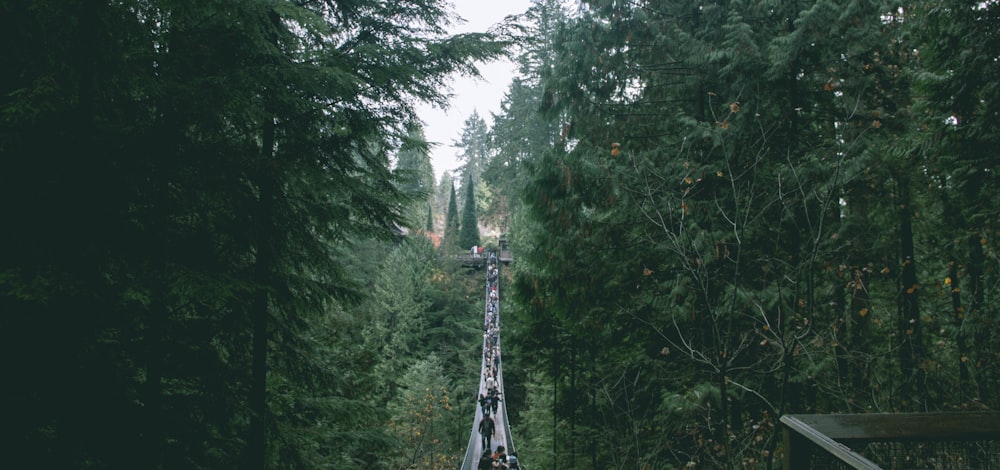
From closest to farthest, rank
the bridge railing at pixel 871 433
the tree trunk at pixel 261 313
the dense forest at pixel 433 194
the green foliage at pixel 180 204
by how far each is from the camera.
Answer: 1. the bridge railing at pixel 871 433
2. the green foliage at pixel 180 204
3. the dense forest at pixel 433 194
4. the tree trunk at pixel 261 313

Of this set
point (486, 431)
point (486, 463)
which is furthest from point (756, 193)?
point (486, 431)

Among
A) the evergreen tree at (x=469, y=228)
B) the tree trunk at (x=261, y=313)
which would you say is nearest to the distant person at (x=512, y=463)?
the tree trunk at (x=261, y=313)

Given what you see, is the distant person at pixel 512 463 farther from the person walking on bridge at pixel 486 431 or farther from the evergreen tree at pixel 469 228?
the evergreen tree at pixel 469 228

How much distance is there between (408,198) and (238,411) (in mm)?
2634

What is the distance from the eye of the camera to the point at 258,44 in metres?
3.95

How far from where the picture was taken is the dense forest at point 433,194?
2832 mm

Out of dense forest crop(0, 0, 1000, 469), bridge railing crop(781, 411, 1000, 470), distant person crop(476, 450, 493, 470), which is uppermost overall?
dense forest crop(0, 0, 1000, 469)

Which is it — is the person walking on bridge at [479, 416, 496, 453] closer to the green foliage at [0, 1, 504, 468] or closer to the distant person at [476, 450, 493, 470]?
the distant person at [476, 450, 493, 470]

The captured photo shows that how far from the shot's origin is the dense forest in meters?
2.83

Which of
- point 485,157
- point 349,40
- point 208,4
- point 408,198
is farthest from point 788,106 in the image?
point 485,157

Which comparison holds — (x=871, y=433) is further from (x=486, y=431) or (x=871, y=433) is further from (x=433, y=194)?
(x=486, y=431)

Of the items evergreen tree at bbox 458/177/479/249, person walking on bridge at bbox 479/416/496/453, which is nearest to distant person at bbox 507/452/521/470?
person walking on bridge at bbox 479/416/496/453

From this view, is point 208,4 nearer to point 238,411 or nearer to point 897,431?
point 238,411

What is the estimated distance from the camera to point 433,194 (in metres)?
5.51
